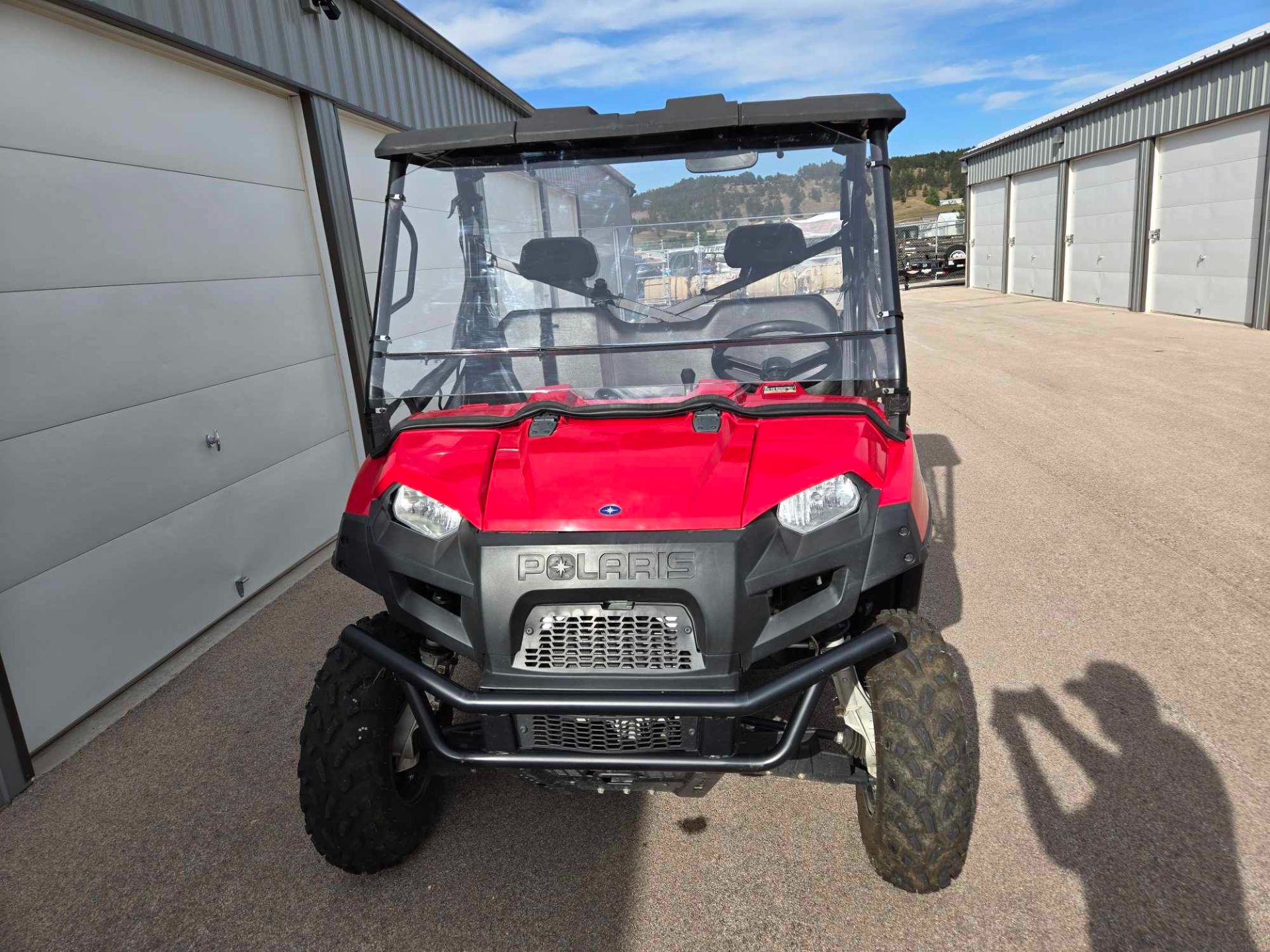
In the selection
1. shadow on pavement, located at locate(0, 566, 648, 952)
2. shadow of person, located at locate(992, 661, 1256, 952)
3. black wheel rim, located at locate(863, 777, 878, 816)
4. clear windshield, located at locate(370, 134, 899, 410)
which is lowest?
shadow of person, located at locate(992, 661, 1256, 952)

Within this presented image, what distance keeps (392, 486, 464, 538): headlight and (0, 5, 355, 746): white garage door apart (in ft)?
6.73

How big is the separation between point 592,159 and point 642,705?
5.67 feet

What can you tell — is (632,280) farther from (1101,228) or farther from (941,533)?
(1101,228)

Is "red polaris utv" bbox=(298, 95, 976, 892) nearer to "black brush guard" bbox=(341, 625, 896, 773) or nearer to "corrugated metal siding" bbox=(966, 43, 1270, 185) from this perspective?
"black brush guard" bbox=(341, 625, 896, 773)

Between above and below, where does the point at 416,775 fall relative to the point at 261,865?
above

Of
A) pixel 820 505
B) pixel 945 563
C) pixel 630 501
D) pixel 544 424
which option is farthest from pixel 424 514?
pixel 945 563

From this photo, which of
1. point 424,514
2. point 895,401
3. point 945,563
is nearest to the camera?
point 424,514

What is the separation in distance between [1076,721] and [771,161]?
226 cm

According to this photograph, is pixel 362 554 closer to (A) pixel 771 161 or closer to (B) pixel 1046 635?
(A) pixel 771 161

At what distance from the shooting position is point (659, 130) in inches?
102

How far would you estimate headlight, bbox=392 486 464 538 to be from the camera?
7.29 feet

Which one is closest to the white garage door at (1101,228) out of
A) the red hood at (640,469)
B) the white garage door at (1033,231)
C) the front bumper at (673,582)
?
the white garage door at (1033,231)

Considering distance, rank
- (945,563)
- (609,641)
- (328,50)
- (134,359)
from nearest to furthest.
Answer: (609,641) → (134,359) → (945,563) → (328,50)

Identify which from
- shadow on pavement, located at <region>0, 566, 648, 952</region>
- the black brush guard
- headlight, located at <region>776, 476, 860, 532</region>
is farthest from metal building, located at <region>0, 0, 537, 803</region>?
headlight, located at <region>776, 476, 860, 532</region>
